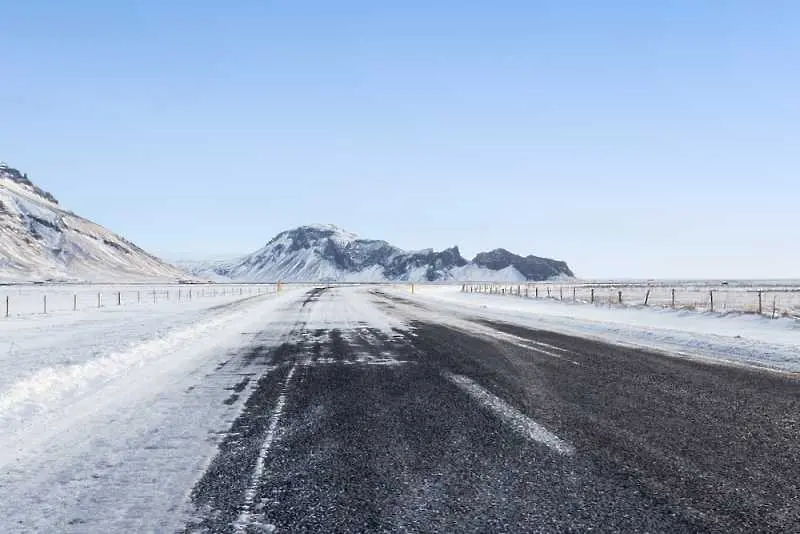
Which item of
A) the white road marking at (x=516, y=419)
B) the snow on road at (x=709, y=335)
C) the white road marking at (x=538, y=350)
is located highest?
the white road marking at (x=516, y=419)

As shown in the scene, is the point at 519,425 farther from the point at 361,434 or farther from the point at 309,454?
the point at 309,454

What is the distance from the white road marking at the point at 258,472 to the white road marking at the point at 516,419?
251 cm

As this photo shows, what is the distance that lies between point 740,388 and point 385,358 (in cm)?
647

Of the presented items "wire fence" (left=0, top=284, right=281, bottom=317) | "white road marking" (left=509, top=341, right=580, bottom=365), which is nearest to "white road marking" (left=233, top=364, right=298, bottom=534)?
"white road marking" (left=509, top=341, right=580, bottom=365)

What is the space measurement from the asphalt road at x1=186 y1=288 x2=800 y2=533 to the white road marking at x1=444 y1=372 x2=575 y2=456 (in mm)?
30

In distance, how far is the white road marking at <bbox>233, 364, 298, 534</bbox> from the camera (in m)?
3.68

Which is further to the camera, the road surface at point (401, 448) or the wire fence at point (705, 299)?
the wire fence at point (705, 299)

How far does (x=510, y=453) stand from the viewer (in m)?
5.22

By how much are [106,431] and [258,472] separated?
2.60 m

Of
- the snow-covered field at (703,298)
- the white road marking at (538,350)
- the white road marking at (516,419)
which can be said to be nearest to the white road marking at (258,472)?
the white road marking at (516,419)

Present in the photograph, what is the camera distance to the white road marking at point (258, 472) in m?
3.68

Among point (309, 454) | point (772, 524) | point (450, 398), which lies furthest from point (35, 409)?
point (772, 524)

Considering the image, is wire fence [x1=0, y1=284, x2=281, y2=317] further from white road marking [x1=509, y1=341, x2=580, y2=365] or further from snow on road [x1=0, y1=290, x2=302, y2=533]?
white road marking [x1=509, y1=341, x2=580, y2=365]

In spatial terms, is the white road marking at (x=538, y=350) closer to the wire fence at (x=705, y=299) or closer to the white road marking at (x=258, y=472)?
the white road marking at (x=258, y=472)
